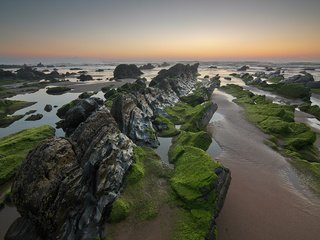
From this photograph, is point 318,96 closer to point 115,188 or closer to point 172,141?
point 172,141

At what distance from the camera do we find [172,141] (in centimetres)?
3425

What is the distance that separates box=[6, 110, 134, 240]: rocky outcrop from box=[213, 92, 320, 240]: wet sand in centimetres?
837

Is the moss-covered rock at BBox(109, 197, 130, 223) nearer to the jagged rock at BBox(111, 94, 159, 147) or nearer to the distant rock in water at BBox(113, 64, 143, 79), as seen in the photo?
the jagged rock at BBox(111, 94, 159, 147)

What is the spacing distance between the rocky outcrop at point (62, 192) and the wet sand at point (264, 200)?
8.37 meters

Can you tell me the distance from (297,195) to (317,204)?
1.59 m

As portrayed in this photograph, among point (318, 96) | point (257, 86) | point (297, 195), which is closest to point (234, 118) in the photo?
point (297, 195)

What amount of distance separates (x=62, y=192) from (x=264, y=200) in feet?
50.1

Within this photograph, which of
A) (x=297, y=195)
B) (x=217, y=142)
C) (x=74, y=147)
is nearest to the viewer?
(x=74, y=147)

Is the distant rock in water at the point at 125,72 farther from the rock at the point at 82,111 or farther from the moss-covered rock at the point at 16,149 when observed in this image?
the rock at the point at 82,111

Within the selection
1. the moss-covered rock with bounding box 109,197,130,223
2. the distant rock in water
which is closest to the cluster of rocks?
the moss-covered rock with bounding box 109,197,130,223

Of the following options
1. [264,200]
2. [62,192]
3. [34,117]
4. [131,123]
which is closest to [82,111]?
[131,123]

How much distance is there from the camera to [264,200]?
2089cm

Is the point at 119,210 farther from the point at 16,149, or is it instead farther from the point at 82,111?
the point at 16,149

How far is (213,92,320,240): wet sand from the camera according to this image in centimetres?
1742
